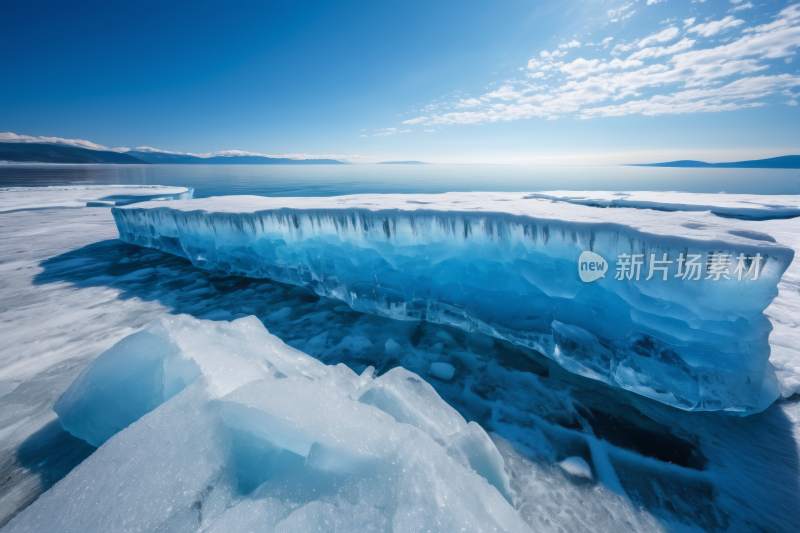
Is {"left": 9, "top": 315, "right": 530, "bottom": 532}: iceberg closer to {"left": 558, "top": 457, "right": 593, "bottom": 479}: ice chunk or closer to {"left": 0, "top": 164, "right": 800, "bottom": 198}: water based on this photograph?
{"left": 558, "top": 457, "right": 593, "bottom": 479}: ice chunk

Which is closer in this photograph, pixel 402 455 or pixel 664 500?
pixel 402 455

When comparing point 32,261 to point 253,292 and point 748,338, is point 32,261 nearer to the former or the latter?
point 253,292

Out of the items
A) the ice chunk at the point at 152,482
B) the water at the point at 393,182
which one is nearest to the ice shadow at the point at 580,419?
the ice chunk at the point at 152,482

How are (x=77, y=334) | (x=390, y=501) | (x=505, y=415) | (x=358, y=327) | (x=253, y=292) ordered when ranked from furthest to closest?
(x=253, y=292) < (x=358, y=327) < (x=77, y=334) < (x=505, y=415) < (x=390, y=501)

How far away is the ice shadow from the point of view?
1.74m

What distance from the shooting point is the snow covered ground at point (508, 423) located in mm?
1587

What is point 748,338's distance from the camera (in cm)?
217

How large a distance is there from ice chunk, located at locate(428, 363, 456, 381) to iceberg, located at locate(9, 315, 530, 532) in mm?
921

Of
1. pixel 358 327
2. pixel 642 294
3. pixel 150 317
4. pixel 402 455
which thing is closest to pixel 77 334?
pixel 150 317

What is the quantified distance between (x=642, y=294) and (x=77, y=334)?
5681mm

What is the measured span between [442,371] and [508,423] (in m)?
0.73

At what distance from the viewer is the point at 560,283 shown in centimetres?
289

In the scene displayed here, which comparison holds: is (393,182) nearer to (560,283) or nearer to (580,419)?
(560,283)

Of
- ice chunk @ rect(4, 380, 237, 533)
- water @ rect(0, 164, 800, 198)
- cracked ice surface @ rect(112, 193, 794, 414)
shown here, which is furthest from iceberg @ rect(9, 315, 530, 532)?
water @ rect(0, 164, 800, 198)
